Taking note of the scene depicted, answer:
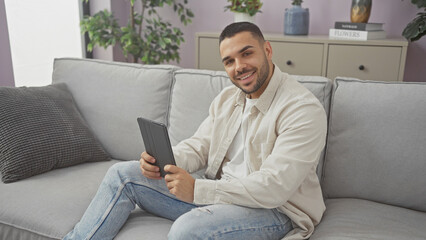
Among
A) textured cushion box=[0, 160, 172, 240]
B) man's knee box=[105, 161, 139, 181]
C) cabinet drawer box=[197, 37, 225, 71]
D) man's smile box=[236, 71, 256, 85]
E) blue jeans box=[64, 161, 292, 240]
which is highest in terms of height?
man's smile box=[236, 71, 256, 85]

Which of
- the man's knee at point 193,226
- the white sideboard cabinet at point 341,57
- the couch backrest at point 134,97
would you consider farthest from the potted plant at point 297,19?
the man's knee at point 193,226

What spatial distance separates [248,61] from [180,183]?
1.56 feet

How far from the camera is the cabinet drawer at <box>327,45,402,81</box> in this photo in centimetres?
248

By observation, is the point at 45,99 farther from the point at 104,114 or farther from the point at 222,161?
the point at 222,161

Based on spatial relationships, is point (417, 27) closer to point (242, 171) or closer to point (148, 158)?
point (242, 171)

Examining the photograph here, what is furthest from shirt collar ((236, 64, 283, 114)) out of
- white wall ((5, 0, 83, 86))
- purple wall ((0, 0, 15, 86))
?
white wall ((5, 0, 83, 86))

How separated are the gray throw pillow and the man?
45cm

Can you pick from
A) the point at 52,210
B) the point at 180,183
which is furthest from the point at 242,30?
the point at 52,210

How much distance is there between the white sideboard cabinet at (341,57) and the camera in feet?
8.14

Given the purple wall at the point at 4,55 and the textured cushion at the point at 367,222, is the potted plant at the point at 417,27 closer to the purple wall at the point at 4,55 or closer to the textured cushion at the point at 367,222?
the textured cushion at the point at 367,222

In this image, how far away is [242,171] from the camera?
1.49 meters

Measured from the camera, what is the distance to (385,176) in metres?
1.53

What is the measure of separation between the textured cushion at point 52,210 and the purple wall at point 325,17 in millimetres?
1968

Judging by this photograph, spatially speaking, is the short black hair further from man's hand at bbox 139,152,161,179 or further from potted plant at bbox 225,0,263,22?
potted plant at bbox 225,0,263,22
